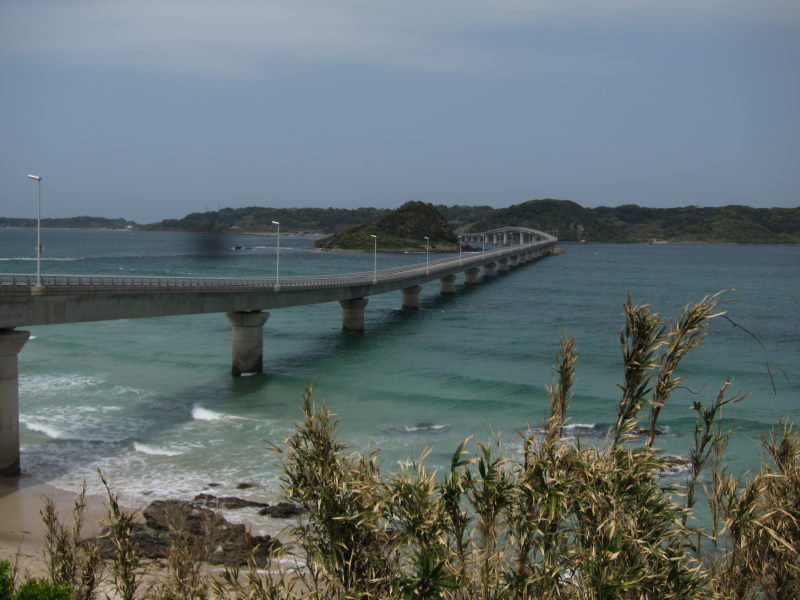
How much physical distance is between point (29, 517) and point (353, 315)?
160 feet

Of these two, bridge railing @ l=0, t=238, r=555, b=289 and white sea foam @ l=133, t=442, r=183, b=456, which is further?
bridge railing @ l=0, t=238, r=555, b=289

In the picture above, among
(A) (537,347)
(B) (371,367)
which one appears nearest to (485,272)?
(A) (537,347)

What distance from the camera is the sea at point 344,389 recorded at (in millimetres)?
31734

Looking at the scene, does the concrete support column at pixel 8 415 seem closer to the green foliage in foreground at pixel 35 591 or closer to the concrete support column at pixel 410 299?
the green foliage in foreground at pixel 35 591

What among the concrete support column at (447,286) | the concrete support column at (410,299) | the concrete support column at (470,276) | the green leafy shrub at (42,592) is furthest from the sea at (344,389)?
the concrete support column at (470,276)

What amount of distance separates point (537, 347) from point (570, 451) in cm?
5377

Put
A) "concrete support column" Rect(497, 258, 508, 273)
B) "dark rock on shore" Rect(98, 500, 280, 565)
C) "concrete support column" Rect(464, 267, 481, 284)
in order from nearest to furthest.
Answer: "dark rock on shore" Rect(98, 500, 280, 565) < "concrete support column" Rect(464, 267, 481, 284) < "concrete support column" Rect(497, 258, 508, 273)

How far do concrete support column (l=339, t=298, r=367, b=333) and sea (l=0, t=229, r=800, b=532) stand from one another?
1.34 meters

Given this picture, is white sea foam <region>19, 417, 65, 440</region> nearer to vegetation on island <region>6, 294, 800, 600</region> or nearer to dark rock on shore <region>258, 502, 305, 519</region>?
dark rock on shore <region>258, 502, 305, 519</region>

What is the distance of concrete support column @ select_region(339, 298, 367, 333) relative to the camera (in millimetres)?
72938

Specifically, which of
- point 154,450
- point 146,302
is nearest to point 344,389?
point 146,302

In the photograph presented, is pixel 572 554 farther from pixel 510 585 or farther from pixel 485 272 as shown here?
pixel 485 272

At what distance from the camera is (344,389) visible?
155ft

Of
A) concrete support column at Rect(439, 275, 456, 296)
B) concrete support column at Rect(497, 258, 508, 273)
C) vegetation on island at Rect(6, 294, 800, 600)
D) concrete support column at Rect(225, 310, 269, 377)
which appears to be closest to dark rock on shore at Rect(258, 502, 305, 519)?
vegetation on island at Rect(6, 294, 800, 600)
